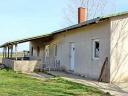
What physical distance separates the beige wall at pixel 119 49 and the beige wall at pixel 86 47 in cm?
36

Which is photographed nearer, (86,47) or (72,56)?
(86,47)

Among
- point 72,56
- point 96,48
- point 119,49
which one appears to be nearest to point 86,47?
point 96,48

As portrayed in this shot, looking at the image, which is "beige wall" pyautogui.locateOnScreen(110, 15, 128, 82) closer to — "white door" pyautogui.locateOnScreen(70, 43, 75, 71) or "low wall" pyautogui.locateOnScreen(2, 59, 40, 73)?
"white door" pyautogui.locateOnScreen(70, 43, 75, 71)

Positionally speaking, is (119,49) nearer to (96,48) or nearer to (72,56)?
(96,48)

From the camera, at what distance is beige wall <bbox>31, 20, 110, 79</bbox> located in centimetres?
1933

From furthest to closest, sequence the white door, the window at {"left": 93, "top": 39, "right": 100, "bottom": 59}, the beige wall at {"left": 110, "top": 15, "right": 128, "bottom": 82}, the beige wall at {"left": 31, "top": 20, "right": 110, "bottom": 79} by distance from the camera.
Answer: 1. the white door
2. the window at {"left": 93, "top": 39, "right": 100, "bottom": 59}
3. the beige wall at {"left": 31, "top": 20, "right": 110, "bottom": 79}
4. the beige wall at {"left": 110, "top": 15, "right": 128, "bottom": 82}

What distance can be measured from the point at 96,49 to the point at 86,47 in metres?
1.34

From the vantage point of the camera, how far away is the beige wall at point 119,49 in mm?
18531

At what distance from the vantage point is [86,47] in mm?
22156

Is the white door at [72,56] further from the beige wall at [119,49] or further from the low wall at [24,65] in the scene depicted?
the beige wall at [119,49]

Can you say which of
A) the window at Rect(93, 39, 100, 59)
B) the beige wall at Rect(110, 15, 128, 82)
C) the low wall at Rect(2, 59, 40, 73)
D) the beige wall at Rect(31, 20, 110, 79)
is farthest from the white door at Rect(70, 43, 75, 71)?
the beige wall at Rect(110, 15, 128, 82)

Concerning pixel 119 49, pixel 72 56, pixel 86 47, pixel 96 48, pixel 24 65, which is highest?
pixel 86 47

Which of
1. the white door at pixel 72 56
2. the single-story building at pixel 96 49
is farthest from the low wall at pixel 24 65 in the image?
the white door at pixel 72 56

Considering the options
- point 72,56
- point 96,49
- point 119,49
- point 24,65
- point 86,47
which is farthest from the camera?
point 24,65
